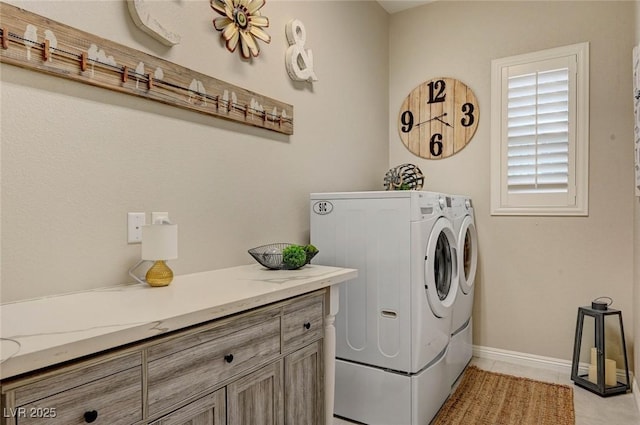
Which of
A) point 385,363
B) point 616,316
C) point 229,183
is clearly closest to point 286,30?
point 229,183

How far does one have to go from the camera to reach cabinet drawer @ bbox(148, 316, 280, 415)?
1.01 meters

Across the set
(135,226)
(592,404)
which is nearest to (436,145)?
(592,404)

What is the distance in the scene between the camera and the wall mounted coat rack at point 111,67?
1.18 metres

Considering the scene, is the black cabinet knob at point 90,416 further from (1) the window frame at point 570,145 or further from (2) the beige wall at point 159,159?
(1) the window frame at point 570,145

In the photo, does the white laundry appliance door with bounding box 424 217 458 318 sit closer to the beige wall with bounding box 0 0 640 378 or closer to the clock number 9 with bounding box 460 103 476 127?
the beige wall with bounding box 0 0 640 378

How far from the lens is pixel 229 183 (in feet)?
6.27

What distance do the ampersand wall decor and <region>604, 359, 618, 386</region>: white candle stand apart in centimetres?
263

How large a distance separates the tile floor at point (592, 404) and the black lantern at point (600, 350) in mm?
55

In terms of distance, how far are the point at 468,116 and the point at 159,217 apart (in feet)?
8.31

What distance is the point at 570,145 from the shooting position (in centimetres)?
272

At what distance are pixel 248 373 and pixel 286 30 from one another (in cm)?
187

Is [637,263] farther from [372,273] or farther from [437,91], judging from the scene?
[437,91]

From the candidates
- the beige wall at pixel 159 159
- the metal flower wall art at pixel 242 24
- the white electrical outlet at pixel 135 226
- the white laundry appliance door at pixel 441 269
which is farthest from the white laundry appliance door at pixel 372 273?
the white electrical outlet at pixel 135 226

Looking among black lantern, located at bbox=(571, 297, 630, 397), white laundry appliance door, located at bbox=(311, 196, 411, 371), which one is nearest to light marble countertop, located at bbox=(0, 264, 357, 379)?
white laundry appliance door, located at bbox=(311, 196, 411, 371)
